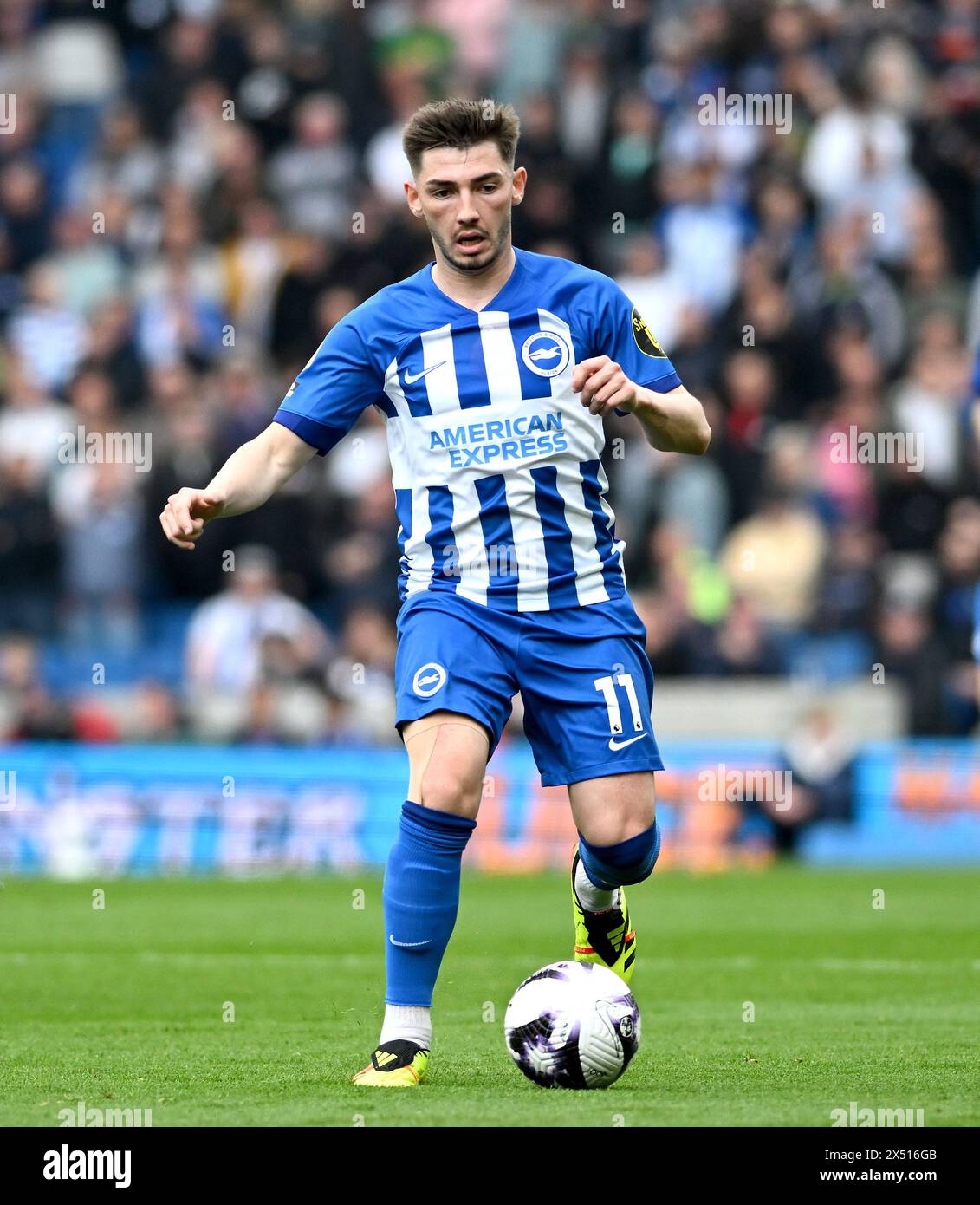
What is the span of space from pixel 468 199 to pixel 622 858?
1.87m

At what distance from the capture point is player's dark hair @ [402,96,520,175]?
6102mm

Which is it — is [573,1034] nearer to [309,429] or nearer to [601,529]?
[601,529]

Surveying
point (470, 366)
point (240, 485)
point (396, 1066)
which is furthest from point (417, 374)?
point (396, 1066)

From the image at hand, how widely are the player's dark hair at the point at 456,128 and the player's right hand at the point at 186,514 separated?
3.55ft

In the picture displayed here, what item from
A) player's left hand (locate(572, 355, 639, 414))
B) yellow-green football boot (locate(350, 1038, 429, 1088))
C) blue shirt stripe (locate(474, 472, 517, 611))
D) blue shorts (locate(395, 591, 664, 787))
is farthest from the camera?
blue shirt stripe (locate(474, 472, 517, 611))

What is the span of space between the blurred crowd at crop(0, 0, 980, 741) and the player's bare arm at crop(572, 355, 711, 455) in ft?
30.3

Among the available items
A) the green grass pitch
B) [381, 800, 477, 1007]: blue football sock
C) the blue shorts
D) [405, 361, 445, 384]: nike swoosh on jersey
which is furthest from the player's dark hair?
the green grass pitch

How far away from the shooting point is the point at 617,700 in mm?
6246

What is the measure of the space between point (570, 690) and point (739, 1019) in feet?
6.29

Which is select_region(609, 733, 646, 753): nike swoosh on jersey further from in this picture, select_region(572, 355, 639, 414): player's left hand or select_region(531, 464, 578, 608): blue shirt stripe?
select_region(572, 355, 639, 414): player's left hand

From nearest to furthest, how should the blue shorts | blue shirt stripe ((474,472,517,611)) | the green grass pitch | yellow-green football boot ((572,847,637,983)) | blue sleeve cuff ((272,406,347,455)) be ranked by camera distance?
the green grass pitch, the blue shorts, blue shirt stripe ((474,472,517,611)), blue sleeve cuff ((272,406,347,455)), yellow-green football boot ((572,847,637,983))

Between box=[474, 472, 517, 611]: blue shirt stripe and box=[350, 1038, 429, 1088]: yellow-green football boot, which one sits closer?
box=[350, 1038, 429, 1088]: yellow-green football boot

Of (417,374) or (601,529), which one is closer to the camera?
(417,374)

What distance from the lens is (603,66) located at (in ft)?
61.7
